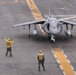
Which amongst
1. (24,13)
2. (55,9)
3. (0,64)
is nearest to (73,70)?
(0,64)

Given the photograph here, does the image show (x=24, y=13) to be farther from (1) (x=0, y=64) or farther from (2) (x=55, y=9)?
(1) (x=0, y=64)

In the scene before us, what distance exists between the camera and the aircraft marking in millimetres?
30719

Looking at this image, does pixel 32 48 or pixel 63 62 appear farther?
pixel 32 48

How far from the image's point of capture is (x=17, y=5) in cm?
6844

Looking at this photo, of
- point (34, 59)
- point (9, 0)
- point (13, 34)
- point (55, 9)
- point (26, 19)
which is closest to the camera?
point (34, 59)

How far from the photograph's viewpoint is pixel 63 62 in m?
33.5

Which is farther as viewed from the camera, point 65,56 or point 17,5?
point 17,5

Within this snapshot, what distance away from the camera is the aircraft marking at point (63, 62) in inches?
1209

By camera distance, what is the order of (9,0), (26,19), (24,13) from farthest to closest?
(9,0)
(24,13)
(26,19)

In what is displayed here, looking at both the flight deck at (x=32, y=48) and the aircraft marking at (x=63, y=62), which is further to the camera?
the flight deck at (x=32, y=48)

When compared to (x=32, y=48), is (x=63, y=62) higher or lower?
higher

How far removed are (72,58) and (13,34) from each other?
11.9 metres

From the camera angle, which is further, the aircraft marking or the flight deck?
the flight deck

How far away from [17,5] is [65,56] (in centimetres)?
3459
